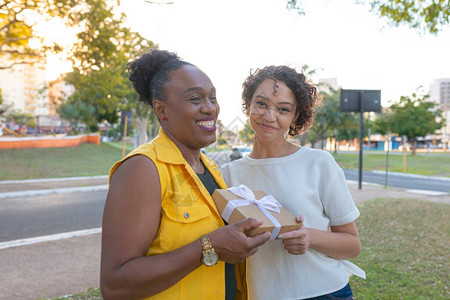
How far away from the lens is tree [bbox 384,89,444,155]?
35.8 metres

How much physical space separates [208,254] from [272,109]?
873mm

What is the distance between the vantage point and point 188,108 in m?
1.63

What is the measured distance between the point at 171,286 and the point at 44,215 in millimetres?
8168

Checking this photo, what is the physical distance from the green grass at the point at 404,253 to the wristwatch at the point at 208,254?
325 centimetres

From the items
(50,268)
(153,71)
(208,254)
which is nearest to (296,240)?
(208,254)

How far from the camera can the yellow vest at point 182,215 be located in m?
1.42

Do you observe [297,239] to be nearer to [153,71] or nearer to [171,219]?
[171,219]

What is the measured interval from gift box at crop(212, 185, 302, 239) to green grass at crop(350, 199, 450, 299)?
3064 millimetres

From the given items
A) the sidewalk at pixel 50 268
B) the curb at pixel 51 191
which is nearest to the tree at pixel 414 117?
the curb at pixel 51 191

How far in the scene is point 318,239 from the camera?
1.70 meters

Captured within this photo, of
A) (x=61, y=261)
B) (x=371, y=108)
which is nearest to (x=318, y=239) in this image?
(x=61, y=261)

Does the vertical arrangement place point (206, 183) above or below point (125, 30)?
below

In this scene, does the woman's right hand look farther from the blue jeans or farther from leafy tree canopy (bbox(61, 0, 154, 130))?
leafy tree canopy (bbox(61, 0, 154, 130))

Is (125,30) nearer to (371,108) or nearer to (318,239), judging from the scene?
(371,108)
